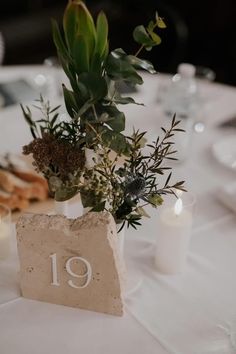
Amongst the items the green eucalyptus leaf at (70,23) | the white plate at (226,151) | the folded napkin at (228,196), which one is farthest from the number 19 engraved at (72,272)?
the white plate at (226,151)

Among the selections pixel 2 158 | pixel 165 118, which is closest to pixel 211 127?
pixel 165 118

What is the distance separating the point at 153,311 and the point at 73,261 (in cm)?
17

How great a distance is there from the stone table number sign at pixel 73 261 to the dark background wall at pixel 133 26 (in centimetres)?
221

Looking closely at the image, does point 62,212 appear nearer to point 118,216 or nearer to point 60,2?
point 118,216

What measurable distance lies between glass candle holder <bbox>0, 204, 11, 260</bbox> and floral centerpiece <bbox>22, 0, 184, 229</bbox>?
0.21 metres

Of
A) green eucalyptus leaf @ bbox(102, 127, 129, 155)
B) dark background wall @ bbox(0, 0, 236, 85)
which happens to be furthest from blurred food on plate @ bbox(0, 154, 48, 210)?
dark background wall @ bbox(0, 0, 236, 85)

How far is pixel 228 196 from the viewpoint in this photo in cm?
134

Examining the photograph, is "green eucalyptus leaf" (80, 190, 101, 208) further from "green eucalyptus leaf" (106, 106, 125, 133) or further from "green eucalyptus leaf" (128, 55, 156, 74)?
"green eucalyptus leaf" (128, 55, 156, 74)

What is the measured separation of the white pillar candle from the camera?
3.71 ft

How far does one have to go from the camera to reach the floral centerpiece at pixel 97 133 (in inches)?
36.3

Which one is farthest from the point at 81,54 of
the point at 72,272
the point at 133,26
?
the point at 133,26

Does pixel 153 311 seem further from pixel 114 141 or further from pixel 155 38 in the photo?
pixel 155 38

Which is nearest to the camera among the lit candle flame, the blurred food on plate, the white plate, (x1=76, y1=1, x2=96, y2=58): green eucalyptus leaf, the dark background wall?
(x1=76, y1=1, x2=96, y2=58): green eucalyptus leaf

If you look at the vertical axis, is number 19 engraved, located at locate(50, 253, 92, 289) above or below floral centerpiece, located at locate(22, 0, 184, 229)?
below
